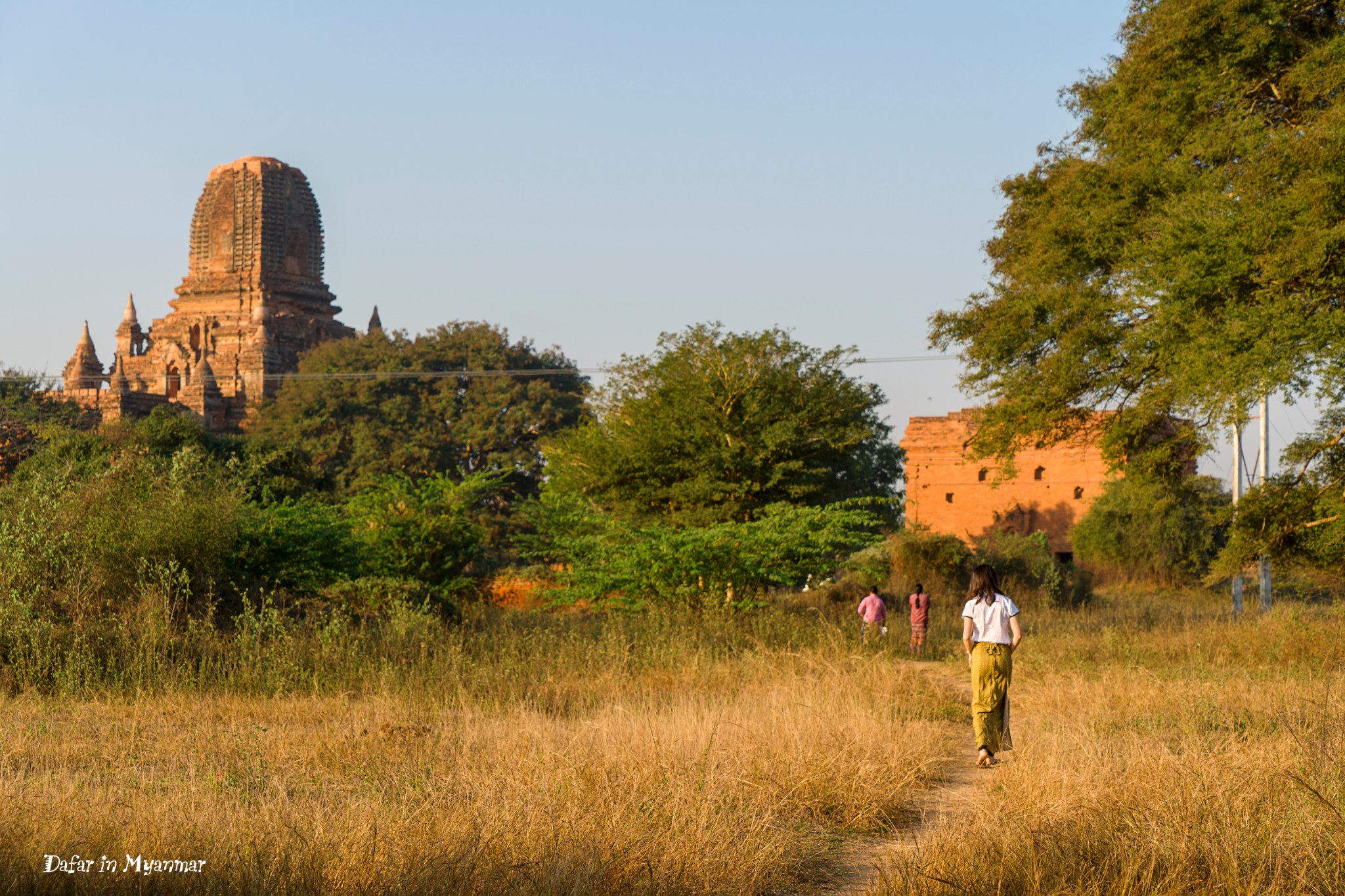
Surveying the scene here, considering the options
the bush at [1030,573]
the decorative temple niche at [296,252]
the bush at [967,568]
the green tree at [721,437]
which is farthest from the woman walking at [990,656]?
the decorative temple niche at [296,252]

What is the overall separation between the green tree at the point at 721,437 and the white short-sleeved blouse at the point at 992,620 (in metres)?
13.3

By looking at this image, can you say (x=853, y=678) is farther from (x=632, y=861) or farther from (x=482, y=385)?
(x=482, y=385)

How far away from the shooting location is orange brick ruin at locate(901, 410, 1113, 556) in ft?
130

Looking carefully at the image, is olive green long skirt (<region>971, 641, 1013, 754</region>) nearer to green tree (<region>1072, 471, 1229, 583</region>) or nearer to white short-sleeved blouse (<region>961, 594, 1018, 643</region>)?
white short-sleeved blouse (<region>961, 594, 1018, 643</region>)

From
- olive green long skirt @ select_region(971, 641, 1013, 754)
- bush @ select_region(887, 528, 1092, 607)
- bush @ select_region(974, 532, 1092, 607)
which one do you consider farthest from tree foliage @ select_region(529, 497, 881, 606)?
bush @ select_region(974, 532, 1092, 607)

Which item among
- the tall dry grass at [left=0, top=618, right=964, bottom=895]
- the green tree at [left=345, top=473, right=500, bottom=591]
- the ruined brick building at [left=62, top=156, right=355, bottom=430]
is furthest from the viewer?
the ruined brick building at [left=62, top=156, right=355, bottom=430]

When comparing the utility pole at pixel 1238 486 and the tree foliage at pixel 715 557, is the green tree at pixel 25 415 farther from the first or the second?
the utility pole at pixel 1238 486

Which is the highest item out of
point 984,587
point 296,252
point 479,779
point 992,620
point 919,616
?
point 296,252

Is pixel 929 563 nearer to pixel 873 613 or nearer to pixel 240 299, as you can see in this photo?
pixel 873 613

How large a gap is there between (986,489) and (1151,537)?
603 centimetres

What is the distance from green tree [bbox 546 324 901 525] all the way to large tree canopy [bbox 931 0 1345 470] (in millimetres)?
6006

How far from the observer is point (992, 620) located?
777cm

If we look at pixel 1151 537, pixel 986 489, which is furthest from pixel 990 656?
pixel 986 489

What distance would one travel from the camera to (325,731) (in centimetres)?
759
